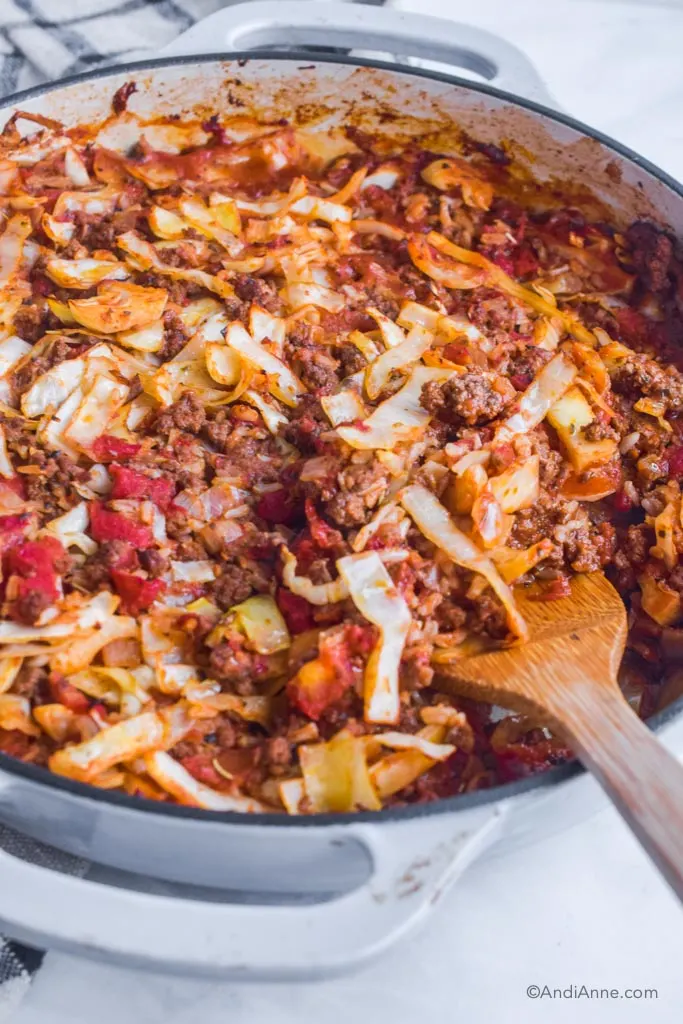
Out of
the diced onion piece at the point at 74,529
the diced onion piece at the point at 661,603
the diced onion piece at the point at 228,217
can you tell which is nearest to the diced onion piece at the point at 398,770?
the diced onion piece at the point at 661,603

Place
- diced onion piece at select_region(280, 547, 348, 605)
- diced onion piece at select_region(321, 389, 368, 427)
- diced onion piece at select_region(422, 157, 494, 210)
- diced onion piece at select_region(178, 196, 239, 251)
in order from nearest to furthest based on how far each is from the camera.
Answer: diced onion piece at select_region(280, 547, 348, 605), diced onion piece at select_region(321, 389, 368, 427), diced onion piece at select_region(178, 196, 239, 251), diced onion piece at select_region(422, 157, 494, 210)

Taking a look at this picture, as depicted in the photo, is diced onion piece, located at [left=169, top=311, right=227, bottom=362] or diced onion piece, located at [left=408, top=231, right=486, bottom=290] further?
diced onion piece, located at [left=408, top=231, right=486, bottom=290]

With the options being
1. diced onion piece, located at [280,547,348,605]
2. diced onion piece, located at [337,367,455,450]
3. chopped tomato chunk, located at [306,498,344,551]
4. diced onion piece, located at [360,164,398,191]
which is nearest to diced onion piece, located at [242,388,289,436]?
diced onion piece, located at [337,367,455,450]

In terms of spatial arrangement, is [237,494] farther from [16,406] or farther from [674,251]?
[674,251]

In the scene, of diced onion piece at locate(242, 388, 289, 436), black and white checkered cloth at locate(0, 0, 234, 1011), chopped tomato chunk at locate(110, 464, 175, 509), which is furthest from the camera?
black and white checkered cloth at locate(0, 0, 234, 1011)

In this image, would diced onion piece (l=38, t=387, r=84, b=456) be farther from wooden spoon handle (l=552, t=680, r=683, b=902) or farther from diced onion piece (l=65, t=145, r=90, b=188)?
wooden spoon handle (l=552, t=680, r=683, b=902)

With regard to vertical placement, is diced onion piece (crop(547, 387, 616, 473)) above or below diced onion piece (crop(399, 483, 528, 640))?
above

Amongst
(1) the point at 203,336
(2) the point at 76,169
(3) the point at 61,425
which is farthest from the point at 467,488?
(2) the point at 76,169
